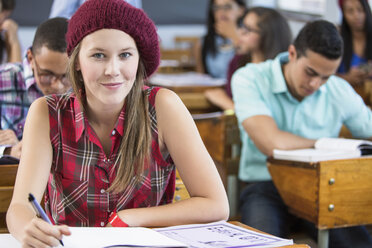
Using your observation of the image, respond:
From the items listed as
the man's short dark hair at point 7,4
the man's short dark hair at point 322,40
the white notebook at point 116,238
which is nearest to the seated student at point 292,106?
the man's short dark hair at point 322,40

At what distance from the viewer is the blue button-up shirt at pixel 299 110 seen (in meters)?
2.62

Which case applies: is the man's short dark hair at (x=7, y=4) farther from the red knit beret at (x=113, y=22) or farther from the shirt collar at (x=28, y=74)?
the red knit beret at (x=113, y=22)

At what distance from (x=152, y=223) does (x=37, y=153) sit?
35 centimetres

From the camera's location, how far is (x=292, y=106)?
8.63 feet

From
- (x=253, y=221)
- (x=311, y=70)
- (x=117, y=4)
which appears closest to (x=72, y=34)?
(x=117, y=4)

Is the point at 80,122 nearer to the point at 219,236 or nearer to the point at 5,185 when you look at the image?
the point at 5,185

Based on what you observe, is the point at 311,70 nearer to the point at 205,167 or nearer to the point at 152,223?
the point at 205,167

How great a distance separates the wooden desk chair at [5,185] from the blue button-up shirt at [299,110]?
3.90 feet

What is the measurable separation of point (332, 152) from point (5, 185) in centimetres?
116

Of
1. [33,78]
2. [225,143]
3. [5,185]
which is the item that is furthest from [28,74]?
[225,143]

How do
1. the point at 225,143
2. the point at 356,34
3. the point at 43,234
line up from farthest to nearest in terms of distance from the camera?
the point at 356,34 < the point at 225,143 < the point at 43,234

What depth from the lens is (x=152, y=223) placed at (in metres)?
1.41

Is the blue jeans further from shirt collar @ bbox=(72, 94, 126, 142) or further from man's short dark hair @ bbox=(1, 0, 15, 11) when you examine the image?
man's short dark hair @ bbox=(1, 0, 15, 11)

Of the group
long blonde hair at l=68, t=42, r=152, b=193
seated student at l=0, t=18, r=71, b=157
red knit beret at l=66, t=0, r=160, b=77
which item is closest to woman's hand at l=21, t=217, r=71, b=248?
long blonde hair at l=68, t=42, r=152, b=193
